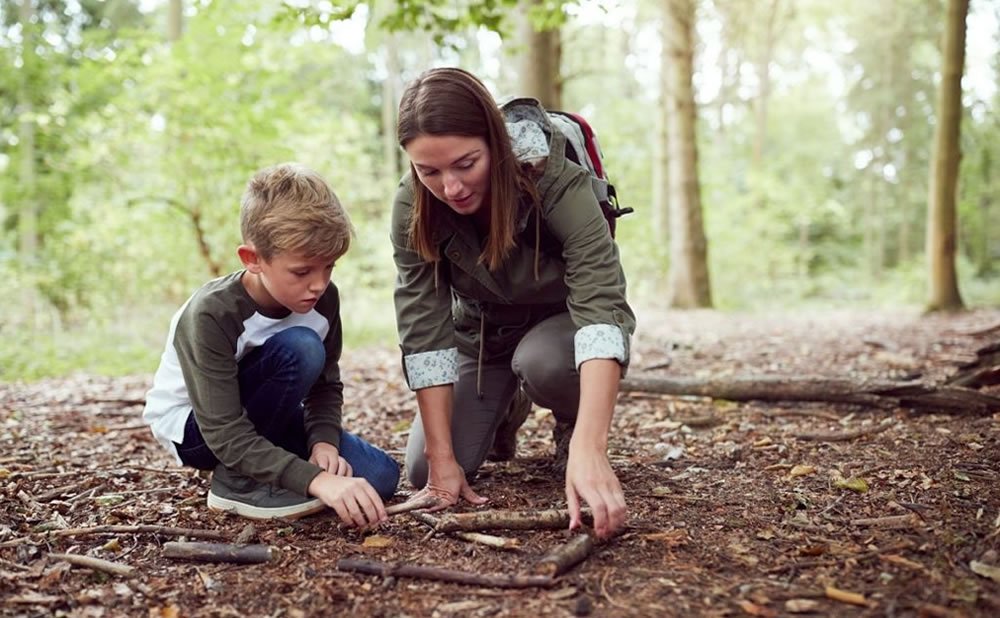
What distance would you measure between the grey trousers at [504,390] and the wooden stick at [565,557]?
2.18 ft

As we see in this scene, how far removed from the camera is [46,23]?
13758 mm

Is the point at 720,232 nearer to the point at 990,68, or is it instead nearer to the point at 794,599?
the point at 990,68

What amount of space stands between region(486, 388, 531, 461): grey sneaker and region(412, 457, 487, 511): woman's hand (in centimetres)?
59

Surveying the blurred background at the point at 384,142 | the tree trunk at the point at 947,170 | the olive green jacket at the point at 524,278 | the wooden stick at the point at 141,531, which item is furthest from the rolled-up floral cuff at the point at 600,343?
the tree trunk at the point at 947,170

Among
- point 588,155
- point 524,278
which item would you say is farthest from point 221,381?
point 588,155

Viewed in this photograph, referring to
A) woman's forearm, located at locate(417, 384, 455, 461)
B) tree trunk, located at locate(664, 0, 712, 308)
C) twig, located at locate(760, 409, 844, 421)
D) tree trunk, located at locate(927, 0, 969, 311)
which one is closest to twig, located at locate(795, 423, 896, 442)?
twig, located at locate(760, 409, 844, 421)

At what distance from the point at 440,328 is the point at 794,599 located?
1377mm

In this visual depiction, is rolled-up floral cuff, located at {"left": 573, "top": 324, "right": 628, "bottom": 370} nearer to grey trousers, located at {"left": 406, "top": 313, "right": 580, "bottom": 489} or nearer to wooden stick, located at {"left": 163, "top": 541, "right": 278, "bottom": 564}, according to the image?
grey trousers, located at {"left": 406, "top": 313, "right": 580, "bottom": 489}

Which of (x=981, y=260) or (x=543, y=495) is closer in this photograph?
(x=543, y=495)

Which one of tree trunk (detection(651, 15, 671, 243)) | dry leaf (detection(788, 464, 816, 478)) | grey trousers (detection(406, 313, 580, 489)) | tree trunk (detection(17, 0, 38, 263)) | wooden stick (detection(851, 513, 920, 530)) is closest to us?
wooden stick (detection(851, 513, 920, 530))

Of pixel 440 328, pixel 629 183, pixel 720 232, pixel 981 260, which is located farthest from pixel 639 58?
pixel 440 328

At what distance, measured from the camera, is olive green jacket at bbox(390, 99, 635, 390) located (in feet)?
7.58

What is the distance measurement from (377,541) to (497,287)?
3.04 ft

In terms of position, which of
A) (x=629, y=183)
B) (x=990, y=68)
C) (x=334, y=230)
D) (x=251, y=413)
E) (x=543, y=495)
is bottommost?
(x=543, y=495)
